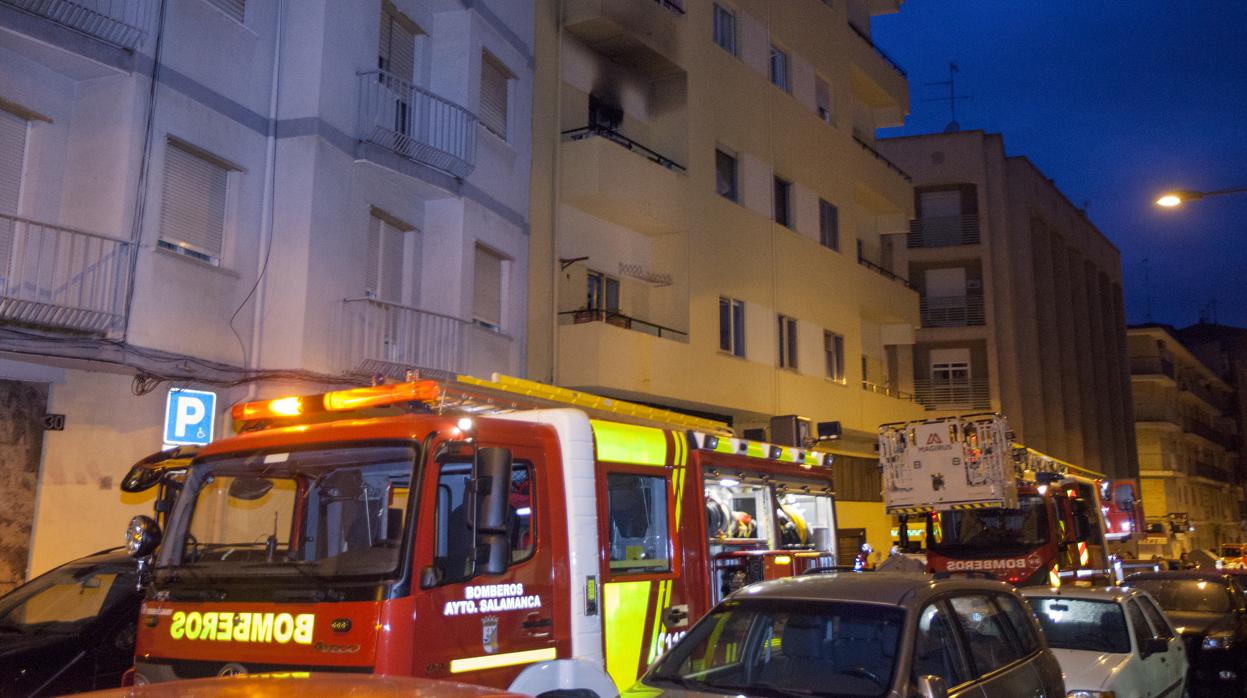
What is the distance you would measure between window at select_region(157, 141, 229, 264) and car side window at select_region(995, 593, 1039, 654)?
9363 mm

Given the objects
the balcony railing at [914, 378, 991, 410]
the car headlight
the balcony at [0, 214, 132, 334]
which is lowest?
the car headlight

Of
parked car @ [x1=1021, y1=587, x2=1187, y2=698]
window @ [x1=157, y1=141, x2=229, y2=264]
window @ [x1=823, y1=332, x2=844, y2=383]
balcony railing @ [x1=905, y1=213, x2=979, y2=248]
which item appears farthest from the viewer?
balcony railing @ [x1=905, y1=213, x2=979, y2=248]

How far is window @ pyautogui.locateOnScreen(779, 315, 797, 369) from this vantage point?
2305cm

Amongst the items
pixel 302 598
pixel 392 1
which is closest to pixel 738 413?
pixel 392 1

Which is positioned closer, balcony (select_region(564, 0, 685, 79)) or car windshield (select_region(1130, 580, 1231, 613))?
car windshield (select_region(1130, 580, 1231, 613))

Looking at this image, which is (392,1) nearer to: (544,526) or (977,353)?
(544,526)

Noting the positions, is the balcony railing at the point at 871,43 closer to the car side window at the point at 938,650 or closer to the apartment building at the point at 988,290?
the apartment building at the point at 988,290

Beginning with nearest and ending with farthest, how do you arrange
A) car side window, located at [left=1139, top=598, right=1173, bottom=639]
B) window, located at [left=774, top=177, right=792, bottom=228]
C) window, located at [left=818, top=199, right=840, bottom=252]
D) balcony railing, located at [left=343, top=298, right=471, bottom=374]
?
1. car side window, located at [left=1139, top=598, right=1173, bottom=639]
2. balcony railing, located at [left=343, top=298, right=471, bottom=374]
3. window, located at [left=774, top=177, right=792, bottom=228]
4. window, located at [left=818, top=199, right=840, bottom=252]

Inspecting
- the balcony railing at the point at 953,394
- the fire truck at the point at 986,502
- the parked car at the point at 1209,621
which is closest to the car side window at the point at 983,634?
the parked car at the point at 1209,621

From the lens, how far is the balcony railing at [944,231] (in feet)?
124

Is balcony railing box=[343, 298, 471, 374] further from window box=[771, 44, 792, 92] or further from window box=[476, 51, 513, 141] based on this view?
window box=[771, 44, 792, 92]

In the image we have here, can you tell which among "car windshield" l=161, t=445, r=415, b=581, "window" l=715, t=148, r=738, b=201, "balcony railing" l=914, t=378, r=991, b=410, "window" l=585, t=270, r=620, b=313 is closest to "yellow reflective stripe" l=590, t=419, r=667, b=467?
"car windshield" l=161, t=445, r=415, b=581

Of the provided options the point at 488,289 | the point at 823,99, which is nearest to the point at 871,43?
the point at 823,99

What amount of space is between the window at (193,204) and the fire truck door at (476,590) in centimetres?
725
